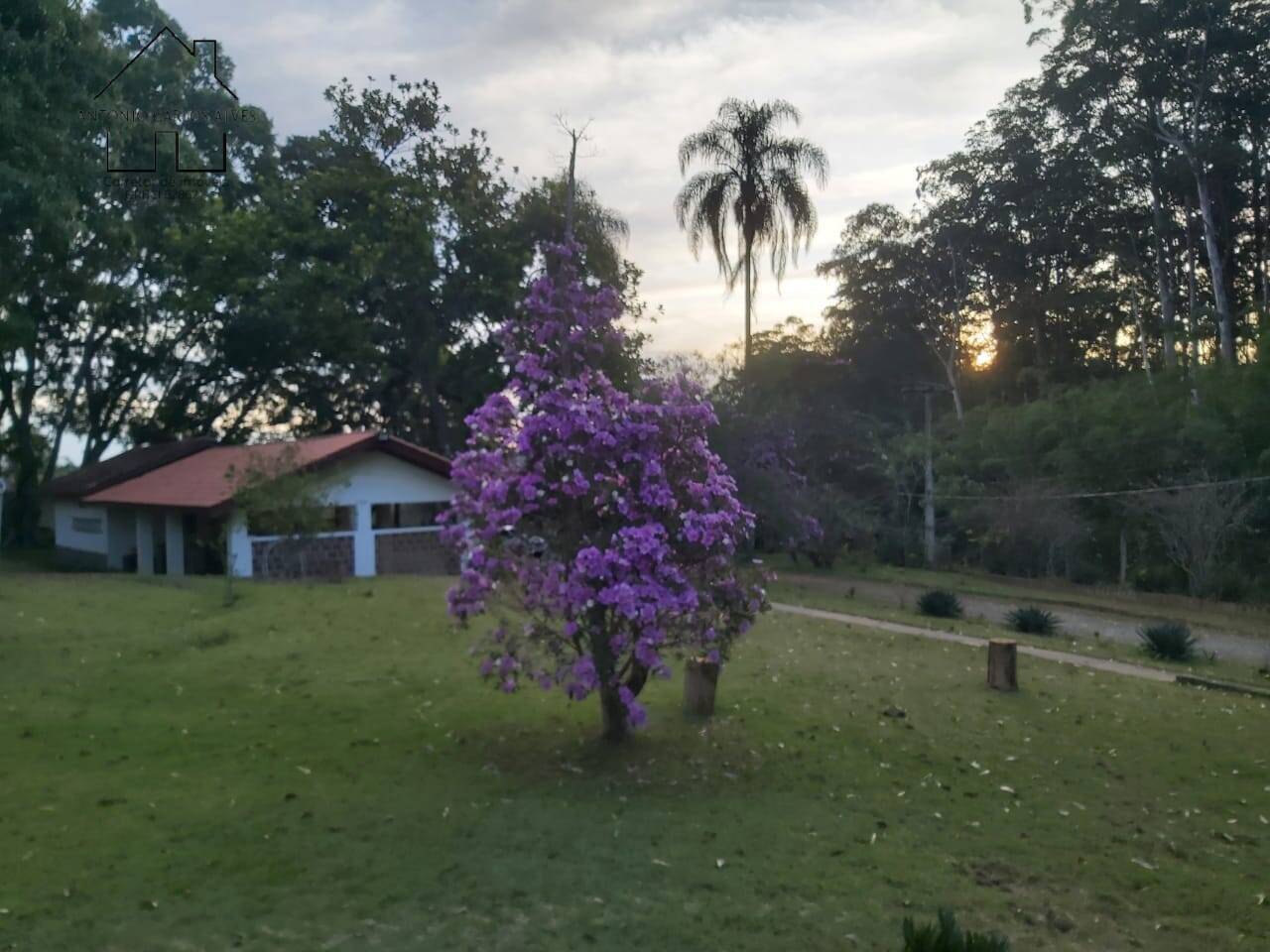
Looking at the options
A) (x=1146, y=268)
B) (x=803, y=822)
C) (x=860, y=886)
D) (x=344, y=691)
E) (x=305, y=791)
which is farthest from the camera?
(x=1146, y=268)

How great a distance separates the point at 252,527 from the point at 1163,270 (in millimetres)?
29159

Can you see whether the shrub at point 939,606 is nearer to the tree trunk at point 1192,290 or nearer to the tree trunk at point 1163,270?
the tree trunk at point 1192,290

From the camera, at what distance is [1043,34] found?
35531mm

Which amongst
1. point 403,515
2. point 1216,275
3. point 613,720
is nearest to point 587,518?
point 613,720

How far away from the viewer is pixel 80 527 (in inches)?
1239

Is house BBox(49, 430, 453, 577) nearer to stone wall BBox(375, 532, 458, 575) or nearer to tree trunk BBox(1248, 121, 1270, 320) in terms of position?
stone wall BBox(375, 532, 458, 575)

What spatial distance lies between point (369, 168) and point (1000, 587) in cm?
2176

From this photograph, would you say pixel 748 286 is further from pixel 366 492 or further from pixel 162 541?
pixel 162 541

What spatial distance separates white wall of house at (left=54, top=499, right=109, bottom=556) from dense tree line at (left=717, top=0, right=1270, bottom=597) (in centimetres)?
1705

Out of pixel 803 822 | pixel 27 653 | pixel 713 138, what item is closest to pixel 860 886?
pixel 803 822

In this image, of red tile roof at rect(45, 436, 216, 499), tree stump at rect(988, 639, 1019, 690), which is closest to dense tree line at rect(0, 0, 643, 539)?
red tile roof at rect(45, 436, 216, 499)

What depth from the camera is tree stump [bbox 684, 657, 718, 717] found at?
945 centimetres

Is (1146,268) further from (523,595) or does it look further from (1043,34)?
(523,595)

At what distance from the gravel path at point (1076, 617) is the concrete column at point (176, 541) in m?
15.2
